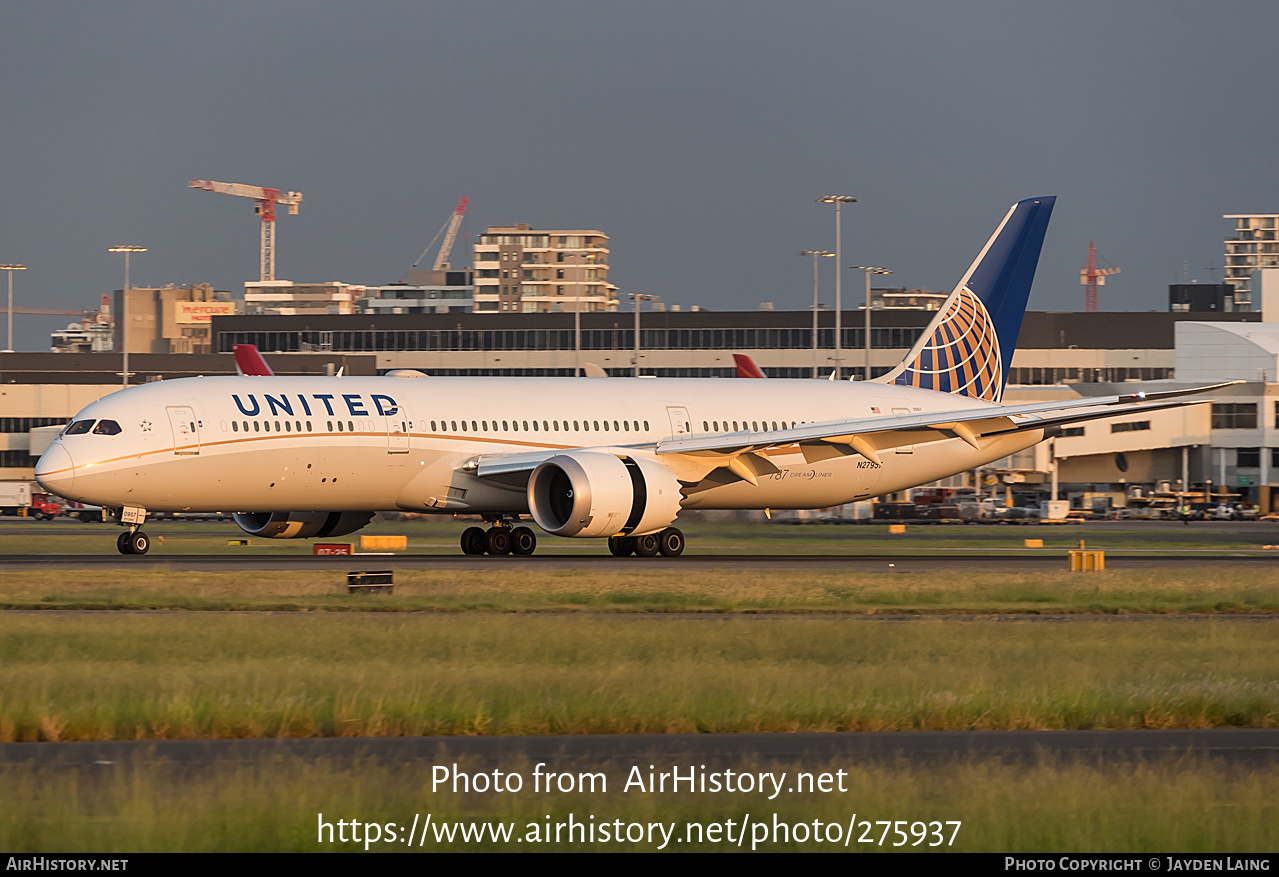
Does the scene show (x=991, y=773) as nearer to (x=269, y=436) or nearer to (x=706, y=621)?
(x=706, y=621)

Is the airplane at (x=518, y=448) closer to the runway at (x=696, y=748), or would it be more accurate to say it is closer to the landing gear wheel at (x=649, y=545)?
the landing gear wheel at (x=649, y=545)

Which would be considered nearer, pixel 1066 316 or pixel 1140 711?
pixel 1140 711

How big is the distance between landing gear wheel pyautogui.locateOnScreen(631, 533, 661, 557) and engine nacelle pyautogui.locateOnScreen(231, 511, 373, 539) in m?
7.05

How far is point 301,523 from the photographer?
4525cm

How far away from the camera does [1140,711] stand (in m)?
17.3

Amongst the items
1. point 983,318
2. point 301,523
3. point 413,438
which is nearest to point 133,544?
point 301,523

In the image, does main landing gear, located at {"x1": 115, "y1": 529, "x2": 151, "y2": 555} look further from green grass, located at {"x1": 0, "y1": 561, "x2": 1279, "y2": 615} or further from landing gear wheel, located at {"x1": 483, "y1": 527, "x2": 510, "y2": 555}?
landing gear wheel, located at {"x1": 483, "y1": 527, "x2": 510, "y2": 555}

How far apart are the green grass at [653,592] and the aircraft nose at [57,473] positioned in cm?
352

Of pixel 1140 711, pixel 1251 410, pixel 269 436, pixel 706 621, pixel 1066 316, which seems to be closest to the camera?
pixel 1140 711

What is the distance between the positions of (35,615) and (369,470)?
50.6 ft

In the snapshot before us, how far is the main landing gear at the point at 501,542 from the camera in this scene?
44.8 m

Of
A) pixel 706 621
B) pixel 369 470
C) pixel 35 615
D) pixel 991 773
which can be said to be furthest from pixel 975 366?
pixel 991 773

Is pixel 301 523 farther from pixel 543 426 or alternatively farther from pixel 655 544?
pixel 655 544

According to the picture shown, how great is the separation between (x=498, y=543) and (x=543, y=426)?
3.31 m
